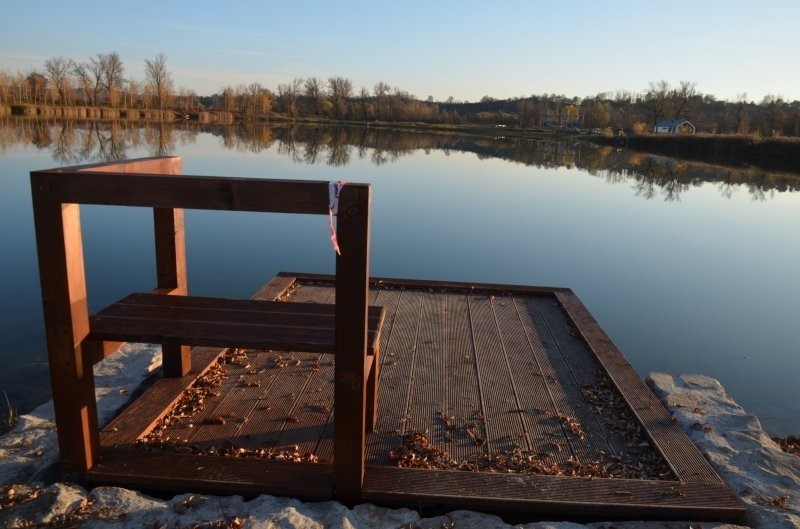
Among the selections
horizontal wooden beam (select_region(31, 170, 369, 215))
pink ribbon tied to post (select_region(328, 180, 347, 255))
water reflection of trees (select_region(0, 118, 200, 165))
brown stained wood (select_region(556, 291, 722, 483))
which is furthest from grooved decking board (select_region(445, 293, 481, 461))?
water reflection of trees (select_region(0, 118, 200, 165))

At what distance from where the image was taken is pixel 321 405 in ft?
11.6

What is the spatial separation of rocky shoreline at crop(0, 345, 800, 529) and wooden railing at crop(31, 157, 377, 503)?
0.59 feet

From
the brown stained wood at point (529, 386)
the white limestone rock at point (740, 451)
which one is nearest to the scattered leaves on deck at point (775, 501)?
the white limestone rock at point (740, 451)

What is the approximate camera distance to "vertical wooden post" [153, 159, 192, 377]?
135 inches

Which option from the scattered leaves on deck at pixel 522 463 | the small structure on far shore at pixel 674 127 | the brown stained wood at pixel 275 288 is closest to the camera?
the scattered leaves on deck at pixel 522 463

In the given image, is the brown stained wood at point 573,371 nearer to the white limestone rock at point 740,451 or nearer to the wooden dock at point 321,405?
the wooden dock at point 321,405

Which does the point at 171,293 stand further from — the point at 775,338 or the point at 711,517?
the point at 775,338

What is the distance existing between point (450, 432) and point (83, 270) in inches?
78.5

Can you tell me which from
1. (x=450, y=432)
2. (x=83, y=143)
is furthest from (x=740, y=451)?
(x=83, y=143)

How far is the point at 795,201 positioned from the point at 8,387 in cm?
2056

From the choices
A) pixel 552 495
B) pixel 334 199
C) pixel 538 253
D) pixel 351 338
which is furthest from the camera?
pixel 538 253

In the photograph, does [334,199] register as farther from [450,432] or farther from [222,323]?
[450,432]

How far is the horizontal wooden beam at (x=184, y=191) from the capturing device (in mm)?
2344

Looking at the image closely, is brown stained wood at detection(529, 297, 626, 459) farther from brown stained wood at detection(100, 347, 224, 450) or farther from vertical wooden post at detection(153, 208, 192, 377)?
vertical wooden post at detection(153, 208, 192, 377)
